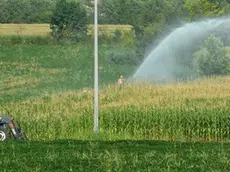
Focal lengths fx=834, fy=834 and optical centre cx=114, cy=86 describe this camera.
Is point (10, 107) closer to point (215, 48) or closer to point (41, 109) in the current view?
point (41, 109)

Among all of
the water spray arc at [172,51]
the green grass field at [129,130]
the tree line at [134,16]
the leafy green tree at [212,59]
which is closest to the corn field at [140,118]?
the green grass field at [129,130]

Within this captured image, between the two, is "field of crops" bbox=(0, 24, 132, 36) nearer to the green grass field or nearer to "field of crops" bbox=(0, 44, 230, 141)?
the green grass field

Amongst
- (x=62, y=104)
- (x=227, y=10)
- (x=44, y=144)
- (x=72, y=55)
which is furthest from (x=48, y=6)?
(x=44, y=144)

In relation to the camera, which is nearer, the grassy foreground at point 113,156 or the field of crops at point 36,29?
the grassy foreground at point 113,156

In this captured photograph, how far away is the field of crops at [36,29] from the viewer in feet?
258

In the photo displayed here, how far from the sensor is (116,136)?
82.9 feet

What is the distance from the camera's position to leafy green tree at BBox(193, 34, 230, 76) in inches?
1665

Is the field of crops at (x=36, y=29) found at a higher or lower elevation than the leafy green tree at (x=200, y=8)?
lower

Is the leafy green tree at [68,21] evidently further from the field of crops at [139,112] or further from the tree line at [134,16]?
the field of crops at [139,112]

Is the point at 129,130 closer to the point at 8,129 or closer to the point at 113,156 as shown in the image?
the point at 8,129

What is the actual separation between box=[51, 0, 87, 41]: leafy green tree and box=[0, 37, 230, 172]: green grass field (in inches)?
1448

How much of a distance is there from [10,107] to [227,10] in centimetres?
3666

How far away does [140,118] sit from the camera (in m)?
26.8

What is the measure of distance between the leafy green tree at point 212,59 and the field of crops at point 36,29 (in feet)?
105
